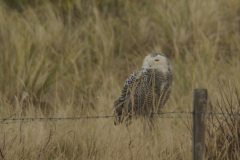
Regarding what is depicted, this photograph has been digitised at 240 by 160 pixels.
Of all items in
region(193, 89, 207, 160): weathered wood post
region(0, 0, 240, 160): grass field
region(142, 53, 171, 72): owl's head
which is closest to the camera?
region(193, 89, 207, 160): weathered wood post

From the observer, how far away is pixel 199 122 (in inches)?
84.4

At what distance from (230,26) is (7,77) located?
4431 mm

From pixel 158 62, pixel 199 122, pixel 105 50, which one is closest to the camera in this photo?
pixel 199 122

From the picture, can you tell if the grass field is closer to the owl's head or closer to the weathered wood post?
the owl's head

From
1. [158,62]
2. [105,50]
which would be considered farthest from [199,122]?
[105,50]

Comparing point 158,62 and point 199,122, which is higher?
point 158,62

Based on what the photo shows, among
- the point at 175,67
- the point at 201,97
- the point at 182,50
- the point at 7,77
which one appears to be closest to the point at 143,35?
the point at 182,50

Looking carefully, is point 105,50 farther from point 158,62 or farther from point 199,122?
point 199,122

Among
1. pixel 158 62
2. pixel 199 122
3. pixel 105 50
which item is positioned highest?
pixel 105 50

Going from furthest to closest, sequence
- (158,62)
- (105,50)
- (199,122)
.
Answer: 1. (105,50)
2. (158,62)
3. (199,122)

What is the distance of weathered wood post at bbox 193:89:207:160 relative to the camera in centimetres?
210

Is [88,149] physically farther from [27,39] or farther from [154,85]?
[27,39]

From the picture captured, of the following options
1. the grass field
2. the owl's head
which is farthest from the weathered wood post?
the owl's head

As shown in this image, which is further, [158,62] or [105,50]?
[105,50]
